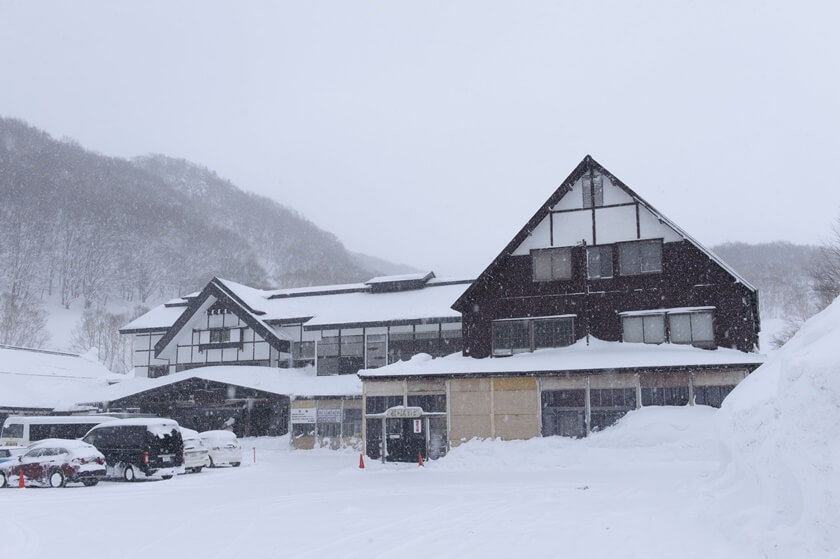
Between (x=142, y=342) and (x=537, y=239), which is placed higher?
(x=537, y=239)

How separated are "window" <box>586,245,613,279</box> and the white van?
72.9 ft

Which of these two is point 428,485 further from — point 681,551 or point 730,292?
point 730,292

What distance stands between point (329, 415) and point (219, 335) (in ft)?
34.2

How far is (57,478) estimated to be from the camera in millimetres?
21688

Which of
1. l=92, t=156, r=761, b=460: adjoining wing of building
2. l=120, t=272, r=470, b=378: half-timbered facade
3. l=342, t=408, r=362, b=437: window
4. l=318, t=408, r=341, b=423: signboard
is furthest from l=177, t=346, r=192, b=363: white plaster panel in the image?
l=342, t=408, r=362, b=437: window

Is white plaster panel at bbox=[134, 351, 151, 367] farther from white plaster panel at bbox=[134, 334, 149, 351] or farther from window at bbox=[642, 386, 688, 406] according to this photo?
window at bbox=[642, 386, 688, 406]

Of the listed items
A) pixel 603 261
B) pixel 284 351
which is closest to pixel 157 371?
pixel 284 351

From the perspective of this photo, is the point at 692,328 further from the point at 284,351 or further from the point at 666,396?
the point at 284,351

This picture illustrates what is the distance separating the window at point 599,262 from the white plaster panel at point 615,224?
32 centimetres

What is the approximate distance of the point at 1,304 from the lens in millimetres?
91875

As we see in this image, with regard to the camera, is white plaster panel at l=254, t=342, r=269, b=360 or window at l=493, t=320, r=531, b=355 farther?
white plaster panel at l=254, t=342, r=269, b=360

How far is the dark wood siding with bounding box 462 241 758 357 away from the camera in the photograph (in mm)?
26281

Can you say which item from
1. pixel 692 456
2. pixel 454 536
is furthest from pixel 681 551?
pixel 692 456

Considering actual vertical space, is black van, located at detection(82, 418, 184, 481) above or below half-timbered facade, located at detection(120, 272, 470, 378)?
below
